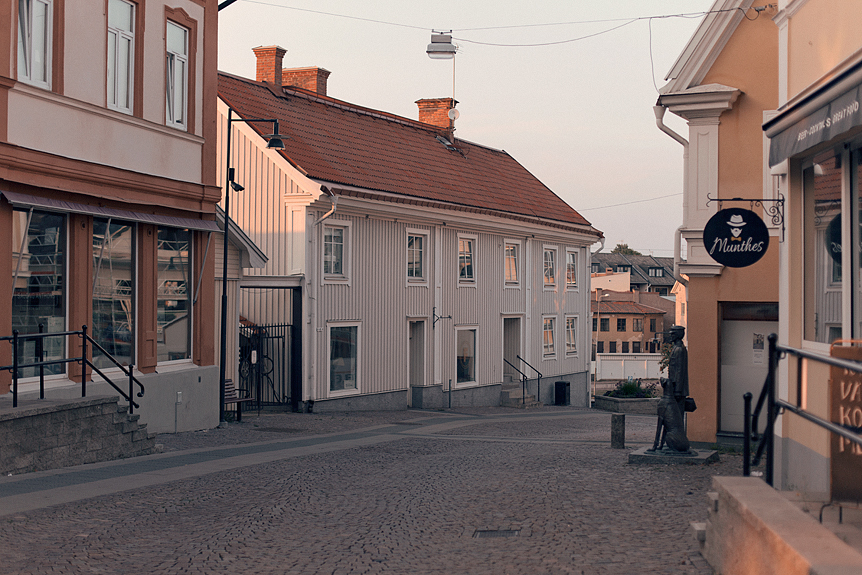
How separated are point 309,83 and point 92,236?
17806mm

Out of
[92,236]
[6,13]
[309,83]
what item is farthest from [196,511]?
[309,83]

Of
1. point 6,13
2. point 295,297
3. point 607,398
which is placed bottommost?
point 607,398

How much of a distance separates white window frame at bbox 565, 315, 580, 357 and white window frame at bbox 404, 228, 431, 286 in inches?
415

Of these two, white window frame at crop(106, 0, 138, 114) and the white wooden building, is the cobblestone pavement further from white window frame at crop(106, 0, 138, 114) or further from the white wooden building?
the white wooden building

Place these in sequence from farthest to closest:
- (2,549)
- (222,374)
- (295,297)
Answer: (295,297)
(222,374)
(2,549)

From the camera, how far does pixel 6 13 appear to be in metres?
12.5

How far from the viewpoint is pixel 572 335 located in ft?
121

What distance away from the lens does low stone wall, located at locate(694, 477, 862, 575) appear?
15.1 ft

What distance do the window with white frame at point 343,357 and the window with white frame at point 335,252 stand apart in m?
1.36

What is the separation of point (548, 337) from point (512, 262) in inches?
161

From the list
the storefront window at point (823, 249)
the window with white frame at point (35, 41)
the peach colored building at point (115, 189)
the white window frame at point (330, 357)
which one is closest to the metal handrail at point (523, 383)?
the white window frame at point (330, 357)

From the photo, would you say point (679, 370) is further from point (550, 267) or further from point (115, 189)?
point (550, 267)

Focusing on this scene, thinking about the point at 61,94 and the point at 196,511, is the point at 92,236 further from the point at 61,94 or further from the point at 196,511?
the point at 196,511

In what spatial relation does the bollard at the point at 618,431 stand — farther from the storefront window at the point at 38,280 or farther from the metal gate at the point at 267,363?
the metal gate at the point at 267,363
